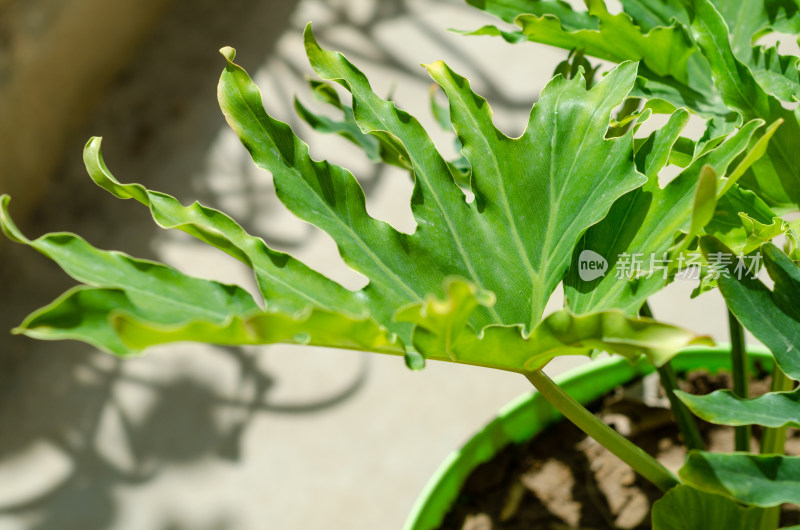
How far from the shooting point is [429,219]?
1.72 feet

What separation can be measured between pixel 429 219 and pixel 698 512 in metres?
0.28

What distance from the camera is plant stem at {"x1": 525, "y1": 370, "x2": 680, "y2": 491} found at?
497 millimetres

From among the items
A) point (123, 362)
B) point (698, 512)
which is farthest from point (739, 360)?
point (123, 362)

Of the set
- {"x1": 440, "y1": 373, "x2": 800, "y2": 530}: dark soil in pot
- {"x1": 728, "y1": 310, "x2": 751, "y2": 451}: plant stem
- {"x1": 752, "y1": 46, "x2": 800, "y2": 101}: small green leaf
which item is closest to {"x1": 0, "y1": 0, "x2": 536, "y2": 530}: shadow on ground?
{"x1": 440, "y1": 373, "x2": 800, "y2": 530}: dark soil in pot

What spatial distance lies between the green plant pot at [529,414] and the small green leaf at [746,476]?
36 cm

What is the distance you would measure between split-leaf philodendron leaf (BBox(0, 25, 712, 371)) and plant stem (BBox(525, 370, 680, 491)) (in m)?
0.04

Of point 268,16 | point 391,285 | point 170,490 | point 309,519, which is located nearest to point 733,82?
point 391,285

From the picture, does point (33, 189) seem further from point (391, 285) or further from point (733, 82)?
point (733, 82)

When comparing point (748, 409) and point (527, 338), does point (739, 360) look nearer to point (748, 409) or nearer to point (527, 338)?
point (748, 409)

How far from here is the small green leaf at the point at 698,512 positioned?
522mm

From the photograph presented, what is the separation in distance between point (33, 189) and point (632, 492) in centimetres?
119

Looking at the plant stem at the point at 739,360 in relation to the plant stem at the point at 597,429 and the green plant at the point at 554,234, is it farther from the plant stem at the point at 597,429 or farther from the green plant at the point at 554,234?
the plant stem at the point at 597,429

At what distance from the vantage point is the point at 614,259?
50 centimetres

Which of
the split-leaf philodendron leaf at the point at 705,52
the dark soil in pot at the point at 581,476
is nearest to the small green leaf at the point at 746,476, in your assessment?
the split-leaf philodendron leaf at the point at 705,52
